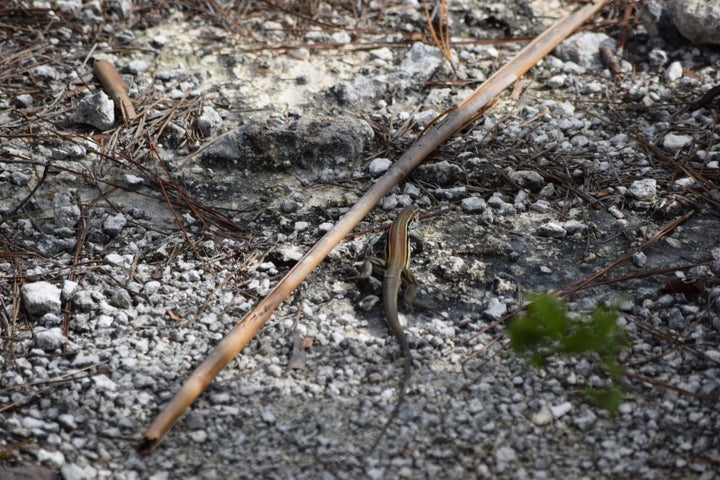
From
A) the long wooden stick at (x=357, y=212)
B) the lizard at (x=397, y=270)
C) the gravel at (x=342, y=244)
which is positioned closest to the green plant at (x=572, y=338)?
the gravel at (x=342, y=244)

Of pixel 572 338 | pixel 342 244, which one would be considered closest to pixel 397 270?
pixel 342 244

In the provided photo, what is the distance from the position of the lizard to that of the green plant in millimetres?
546

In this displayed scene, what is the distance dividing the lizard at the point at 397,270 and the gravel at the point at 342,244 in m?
0.08

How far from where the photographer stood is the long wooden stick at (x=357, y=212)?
10.0ft

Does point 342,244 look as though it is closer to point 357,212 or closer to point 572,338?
point 357,212

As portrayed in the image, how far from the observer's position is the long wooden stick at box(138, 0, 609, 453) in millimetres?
3062

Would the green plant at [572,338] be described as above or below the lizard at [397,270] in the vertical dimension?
above

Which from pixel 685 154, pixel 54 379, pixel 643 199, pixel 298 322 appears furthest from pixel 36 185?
pixel 685 154

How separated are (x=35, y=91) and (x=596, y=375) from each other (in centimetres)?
420

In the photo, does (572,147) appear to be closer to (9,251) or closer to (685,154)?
(685,154)

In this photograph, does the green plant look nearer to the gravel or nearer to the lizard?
the gravel

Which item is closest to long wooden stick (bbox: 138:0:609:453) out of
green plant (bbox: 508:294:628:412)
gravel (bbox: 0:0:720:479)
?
gravel (bbox: 0:0:720:479)

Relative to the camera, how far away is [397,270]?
3852mm

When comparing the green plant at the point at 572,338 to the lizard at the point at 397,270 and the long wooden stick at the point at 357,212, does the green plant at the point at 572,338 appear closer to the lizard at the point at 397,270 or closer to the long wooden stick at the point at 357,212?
the lizard at the point at 397,270
